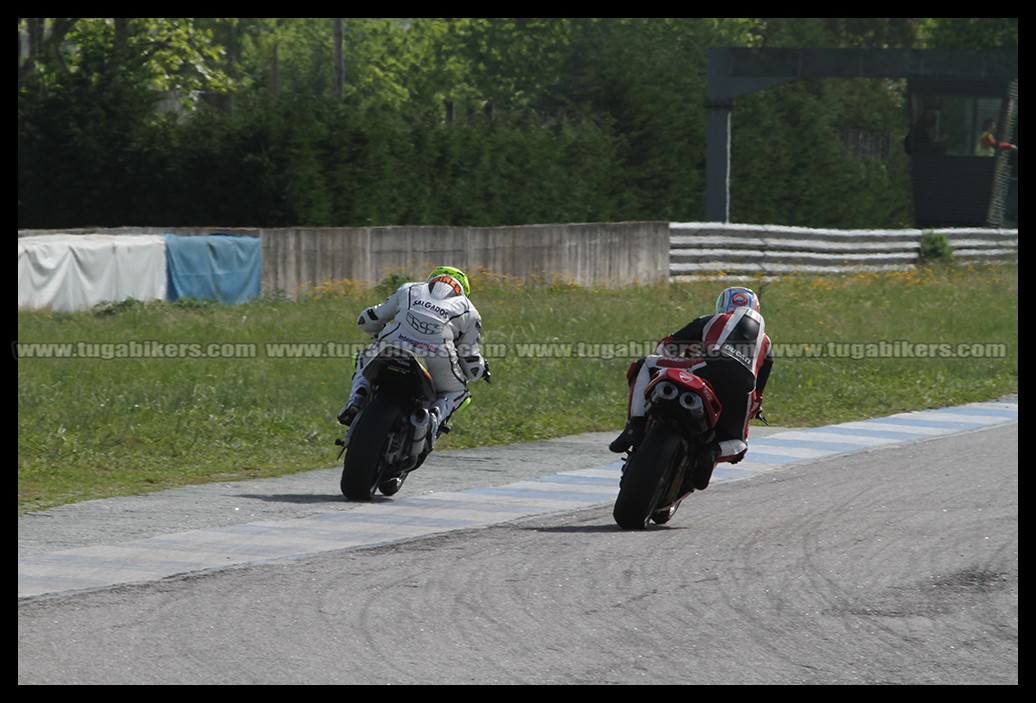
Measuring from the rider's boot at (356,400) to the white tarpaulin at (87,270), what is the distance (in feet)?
40.1

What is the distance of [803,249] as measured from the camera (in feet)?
107

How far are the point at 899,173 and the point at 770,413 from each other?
113 feet

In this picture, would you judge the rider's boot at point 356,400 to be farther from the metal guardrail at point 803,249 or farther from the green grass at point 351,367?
the metal guardrail at point 803,249

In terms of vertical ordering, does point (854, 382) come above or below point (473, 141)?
below

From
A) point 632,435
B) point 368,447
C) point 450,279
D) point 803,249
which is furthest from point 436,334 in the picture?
point 803,249

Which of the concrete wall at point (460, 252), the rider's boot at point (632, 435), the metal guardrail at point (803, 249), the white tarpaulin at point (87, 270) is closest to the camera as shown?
the rider's boot at point (632, 435)

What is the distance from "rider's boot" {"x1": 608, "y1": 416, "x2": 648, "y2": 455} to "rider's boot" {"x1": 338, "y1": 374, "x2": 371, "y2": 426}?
6.61 ft

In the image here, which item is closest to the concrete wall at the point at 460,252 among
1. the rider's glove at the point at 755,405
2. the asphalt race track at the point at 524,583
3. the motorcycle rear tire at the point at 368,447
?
the asphalt race track at the point at 524,583

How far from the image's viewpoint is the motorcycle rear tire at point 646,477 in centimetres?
962

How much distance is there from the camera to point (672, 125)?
128 ft

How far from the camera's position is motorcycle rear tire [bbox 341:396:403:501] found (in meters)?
10.6

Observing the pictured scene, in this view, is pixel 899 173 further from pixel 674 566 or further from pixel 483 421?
pixel 674 566
